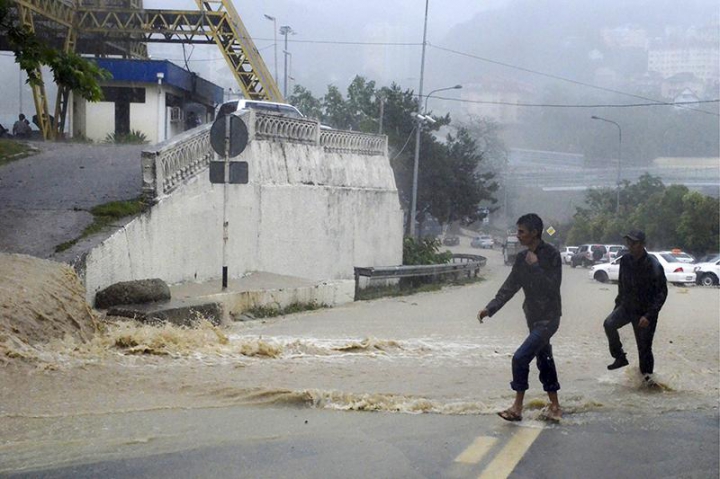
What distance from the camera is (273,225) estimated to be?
20.2 metres

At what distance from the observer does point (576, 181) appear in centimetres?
6931

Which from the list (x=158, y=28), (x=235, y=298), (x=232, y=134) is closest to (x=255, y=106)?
(x=232, y=134)

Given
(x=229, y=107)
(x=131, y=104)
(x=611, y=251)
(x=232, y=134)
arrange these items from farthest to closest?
(x=611, y=251), (x=131, y=104), (x=229, y=107), (x=232, y=134)

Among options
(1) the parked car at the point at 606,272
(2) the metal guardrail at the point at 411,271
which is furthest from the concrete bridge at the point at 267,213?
(1) the parked car at the point at 606,272

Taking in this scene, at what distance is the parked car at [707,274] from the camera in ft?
117

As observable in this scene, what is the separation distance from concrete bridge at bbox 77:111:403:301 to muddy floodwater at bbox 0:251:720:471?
7.20 ft

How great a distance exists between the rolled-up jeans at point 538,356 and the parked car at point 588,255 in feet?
138

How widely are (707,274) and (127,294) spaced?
28894 mm

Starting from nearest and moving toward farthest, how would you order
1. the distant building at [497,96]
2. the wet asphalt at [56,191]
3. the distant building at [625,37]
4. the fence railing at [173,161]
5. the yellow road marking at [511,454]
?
the yellow road marking at [511,454], the wet asphalt at [56,191], the fence railing at [173,161], the distant building at [497,96], the distant building at [625,37]

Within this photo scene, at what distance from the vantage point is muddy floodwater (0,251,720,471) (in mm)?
7797

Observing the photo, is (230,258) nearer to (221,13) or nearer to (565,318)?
(565,318)

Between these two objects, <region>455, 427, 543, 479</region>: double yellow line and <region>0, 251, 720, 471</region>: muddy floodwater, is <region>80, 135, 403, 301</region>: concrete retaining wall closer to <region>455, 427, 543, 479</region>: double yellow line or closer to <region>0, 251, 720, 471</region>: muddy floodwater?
<region>0, 251, 720, 471</region>: muddy floodwater

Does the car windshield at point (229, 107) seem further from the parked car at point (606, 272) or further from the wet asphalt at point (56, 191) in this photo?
the parked car at point (606, 272)

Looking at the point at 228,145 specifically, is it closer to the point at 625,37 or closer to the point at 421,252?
the point at 421,252
